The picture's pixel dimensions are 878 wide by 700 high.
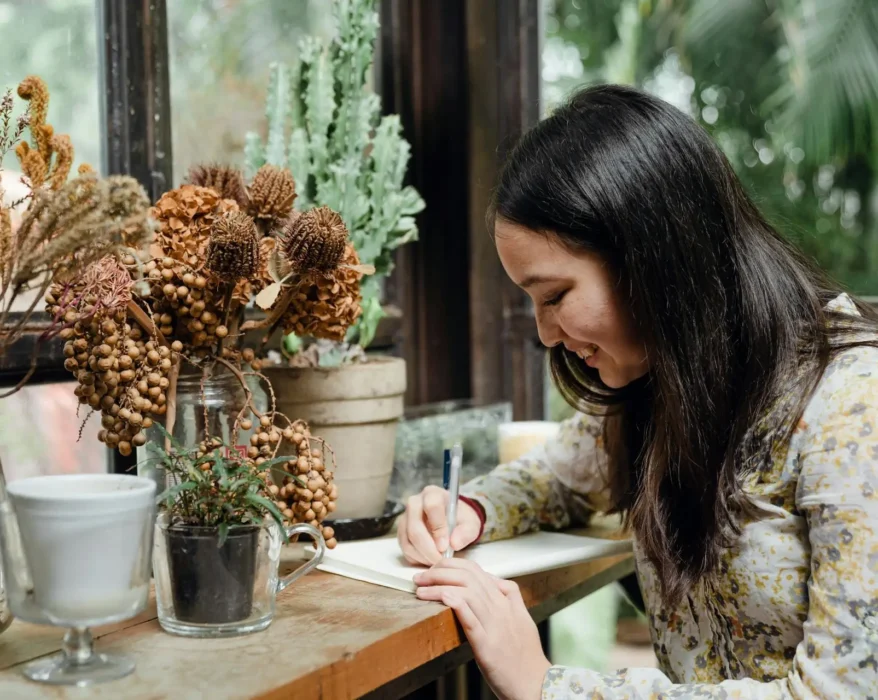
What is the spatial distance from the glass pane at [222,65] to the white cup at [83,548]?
0.79 m

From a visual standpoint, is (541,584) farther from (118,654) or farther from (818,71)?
(818,71)

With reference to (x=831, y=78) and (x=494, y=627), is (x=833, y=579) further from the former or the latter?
(x=831, y=78)

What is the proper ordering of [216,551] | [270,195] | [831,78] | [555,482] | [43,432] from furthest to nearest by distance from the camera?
[831,78], [555,482], [43,432], [270,195], [216,551]

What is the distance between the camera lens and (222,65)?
4.92ft

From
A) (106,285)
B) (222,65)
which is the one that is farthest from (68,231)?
(222,65)

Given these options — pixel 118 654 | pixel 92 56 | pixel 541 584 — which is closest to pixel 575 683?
pixel 541 584

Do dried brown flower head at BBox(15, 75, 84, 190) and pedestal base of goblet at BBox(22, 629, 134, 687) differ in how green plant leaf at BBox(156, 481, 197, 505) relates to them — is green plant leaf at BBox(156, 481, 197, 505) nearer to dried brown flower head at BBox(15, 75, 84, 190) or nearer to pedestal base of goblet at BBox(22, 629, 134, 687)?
pedestal base of goblet at BBox(22, 629, 134, 687)

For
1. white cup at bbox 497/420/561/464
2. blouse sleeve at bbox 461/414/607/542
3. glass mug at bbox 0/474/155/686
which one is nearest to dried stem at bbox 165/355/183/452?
glass mug at bbox 0/474/155/686

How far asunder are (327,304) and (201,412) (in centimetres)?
18

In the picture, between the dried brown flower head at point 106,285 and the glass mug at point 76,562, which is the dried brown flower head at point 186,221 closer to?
the dried brown flower head at point 106,285

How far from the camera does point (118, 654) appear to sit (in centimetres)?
79

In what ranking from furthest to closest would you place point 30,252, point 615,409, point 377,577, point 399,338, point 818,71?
point 399,338 < point 818,71 < point 615,409 < point 377,577 < point 30,252

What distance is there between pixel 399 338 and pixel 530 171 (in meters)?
0.86

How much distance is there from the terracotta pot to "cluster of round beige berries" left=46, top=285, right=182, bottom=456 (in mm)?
295
